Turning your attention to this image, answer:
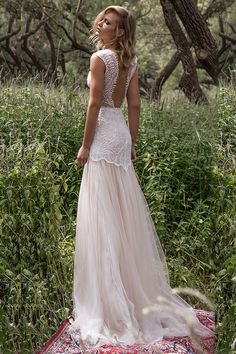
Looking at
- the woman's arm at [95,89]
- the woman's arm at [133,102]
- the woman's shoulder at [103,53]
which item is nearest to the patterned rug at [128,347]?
the woman's arm at [95,89]

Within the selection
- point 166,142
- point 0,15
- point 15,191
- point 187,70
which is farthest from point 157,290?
point 0,15

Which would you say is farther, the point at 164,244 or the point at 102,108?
the point at 164,244

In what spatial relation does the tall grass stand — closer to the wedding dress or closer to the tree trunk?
the wedding dress

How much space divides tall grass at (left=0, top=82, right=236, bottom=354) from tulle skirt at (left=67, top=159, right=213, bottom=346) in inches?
10.3

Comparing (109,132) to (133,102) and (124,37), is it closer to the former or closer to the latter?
(133,102)

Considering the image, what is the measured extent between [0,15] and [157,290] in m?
17.8

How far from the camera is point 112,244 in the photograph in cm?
407

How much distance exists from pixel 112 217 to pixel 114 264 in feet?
0.95

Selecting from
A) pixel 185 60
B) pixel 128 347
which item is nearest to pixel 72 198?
pixel 128 347

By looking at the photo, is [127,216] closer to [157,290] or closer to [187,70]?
[157,290]

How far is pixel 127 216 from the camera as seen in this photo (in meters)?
4.18

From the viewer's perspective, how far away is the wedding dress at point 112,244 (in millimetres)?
4008

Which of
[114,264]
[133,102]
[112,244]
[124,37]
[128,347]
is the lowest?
[128,347]

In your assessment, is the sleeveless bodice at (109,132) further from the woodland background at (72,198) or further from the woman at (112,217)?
the woodland background at (72,198)
